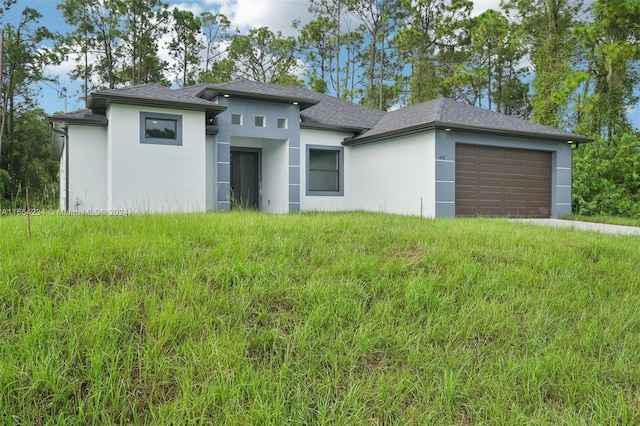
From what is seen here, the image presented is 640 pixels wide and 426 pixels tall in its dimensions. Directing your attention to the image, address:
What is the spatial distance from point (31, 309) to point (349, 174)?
12.6 m

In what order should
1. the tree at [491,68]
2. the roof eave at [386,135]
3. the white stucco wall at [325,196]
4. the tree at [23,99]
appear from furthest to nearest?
the tree at [491,68] → the tree at [23,99] → the white stucco wall at [325,196] → the roof eave at [386,135]

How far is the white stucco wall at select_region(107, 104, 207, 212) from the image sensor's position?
35.3 ft

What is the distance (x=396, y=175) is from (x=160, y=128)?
708cm

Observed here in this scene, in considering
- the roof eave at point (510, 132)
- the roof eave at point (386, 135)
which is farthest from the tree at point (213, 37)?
the roof eave at point (510, 132)

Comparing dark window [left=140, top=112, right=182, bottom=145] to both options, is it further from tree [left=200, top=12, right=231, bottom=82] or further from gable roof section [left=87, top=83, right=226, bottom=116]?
tree [left=200, top=12, right=231, bottom=82]

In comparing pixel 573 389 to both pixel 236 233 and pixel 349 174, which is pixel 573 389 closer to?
pixel 236 233

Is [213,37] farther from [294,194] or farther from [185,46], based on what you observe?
Result: [294,194]

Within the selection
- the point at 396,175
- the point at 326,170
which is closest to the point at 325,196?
the point at 326,170

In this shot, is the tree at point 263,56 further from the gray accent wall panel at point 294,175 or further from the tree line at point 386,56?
the gray accent wall panel at point 294,175

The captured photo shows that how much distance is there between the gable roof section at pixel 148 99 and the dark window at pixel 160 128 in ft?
1.01

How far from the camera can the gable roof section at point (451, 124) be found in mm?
12289

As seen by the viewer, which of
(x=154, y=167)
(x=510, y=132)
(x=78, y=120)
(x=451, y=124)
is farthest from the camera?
(x=510, y=132)

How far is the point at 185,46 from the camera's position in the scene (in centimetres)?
2823

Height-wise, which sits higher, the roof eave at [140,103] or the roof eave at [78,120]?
the roof eave at [140,103]
